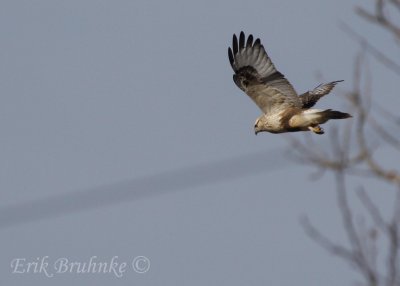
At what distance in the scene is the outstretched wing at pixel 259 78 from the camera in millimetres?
10586

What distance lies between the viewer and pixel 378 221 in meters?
3.85

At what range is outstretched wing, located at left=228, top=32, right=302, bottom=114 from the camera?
10586 mm

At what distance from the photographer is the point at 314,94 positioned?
1103 cm

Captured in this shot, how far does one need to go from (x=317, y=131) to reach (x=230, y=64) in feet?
5.12

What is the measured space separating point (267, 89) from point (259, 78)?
168 millimetres

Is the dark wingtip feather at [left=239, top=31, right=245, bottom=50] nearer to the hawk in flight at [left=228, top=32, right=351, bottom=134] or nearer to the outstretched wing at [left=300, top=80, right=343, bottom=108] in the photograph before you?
the hawk in flight at [left=228, top=32, right=351, bottom=134]

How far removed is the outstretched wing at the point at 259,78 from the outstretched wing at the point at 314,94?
235mm

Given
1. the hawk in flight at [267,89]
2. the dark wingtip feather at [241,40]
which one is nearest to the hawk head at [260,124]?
the hawk in flight at [267,89]

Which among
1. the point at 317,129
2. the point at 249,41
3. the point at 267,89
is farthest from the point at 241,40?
the point at 317,129

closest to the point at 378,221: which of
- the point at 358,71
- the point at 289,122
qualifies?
the point at 358,71

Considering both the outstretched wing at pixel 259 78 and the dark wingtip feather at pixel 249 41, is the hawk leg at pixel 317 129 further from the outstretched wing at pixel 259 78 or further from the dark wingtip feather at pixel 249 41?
the dark wingtip feather at pixel 249 41

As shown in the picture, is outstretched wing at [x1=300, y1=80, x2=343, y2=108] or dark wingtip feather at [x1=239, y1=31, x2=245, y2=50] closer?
outstretched wing at [x1=300, y1=80, x2=343, y2=108]

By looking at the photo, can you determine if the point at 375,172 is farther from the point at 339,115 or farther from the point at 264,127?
the point at 264,127

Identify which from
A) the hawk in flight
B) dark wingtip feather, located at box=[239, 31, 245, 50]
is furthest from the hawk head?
dark wingtip feather, located at box=[239, 31, 245, 50]
